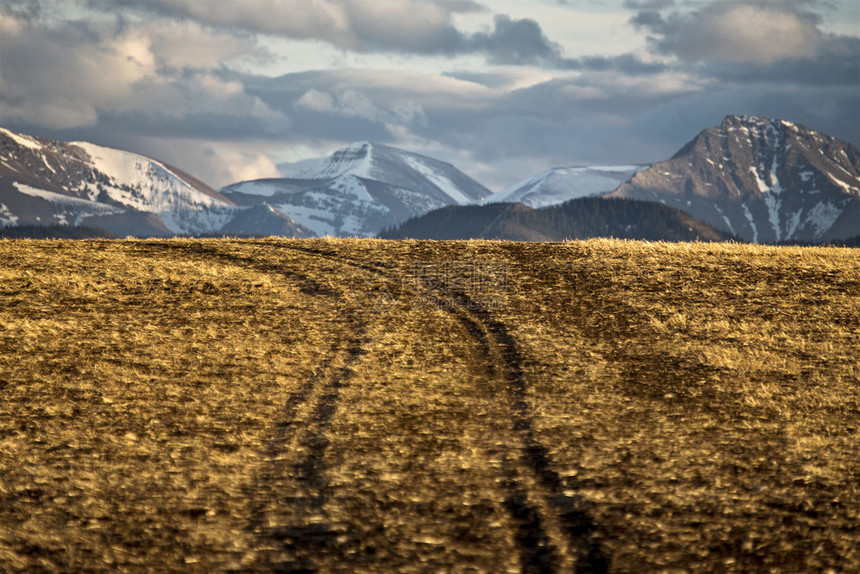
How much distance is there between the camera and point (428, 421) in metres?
15.5

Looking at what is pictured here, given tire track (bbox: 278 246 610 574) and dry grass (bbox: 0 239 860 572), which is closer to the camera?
tire track (bbox: 278 246 610 574)

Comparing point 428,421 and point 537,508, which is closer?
point 537,508

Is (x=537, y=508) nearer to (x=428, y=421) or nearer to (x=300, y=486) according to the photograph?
(x=300, y=486)

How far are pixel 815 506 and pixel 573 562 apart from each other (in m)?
4.45

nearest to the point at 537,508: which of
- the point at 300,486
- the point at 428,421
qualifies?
the point at 300,486

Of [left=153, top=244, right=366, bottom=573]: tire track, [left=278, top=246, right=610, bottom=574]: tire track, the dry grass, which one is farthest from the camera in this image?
the dry grass

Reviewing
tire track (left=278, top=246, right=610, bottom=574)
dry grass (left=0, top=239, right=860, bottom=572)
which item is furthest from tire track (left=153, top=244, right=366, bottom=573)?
tire track (left=278, top=246, right=610, bottom=574)

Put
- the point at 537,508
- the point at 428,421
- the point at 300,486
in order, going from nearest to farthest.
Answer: the point at 537,508, the point at 300,486, the point at 428,421

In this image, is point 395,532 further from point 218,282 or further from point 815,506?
point 218,282

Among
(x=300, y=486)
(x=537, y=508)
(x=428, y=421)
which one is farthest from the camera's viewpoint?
(x=428, y=421)

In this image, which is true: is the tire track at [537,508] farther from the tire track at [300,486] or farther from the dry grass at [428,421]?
the tire track at [300,486]

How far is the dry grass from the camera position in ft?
35.3

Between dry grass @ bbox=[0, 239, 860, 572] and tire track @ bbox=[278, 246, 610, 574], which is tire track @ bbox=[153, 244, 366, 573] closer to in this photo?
dry grass @ bbox=[0, 239, 860, 572]

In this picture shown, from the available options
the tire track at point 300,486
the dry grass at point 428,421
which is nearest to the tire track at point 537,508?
the dry grass at point 428,421
